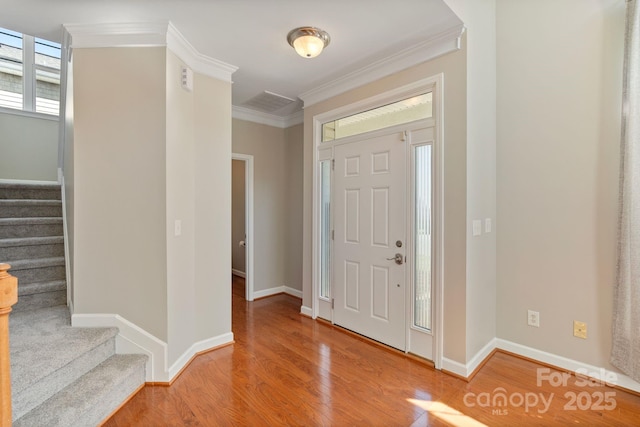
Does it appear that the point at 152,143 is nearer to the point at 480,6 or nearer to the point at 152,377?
the point at 152,377

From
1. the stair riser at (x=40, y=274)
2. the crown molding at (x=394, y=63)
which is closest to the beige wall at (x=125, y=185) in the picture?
the stair riser at (x=40, y=274)

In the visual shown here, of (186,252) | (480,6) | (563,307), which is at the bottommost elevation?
(563,307)

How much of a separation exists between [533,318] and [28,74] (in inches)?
269

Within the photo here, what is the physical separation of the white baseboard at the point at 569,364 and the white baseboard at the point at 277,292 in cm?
263

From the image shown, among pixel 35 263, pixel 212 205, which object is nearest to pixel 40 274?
pixel 35 263

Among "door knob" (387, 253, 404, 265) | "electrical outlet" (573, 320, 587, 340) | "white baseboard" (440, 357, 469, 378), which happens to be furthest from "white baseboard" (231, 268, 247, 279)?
"electrical outlet" (573, 320, 587, 340)

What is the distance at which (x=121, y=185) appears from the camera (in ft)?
7.43

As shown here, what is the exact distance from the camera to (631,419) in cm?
188

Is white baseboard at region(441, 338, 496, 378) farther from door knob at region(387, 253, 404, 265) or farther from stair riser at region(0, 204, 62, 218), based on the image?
stair riser at region(0, 204, 62, 218)

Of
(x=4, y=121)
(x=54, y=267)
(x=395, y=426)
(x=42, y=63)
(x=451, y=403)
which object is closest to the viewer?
(x=395, y=426)

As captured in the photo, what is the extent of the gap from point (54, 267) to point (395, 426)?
Answer: 3.11 metres

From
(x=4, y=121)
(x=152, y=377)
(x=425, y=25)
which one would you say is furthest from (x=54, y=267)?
(x=425, y=25)

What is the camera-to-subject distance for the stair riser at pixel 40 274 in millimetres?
2576

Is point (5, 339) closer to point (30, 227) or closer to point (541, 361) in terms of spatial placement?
point (30, 227)
